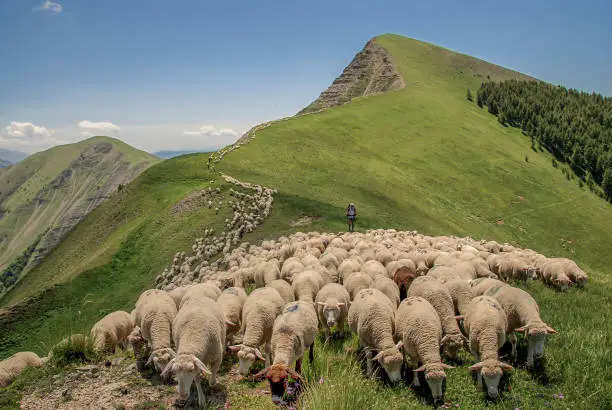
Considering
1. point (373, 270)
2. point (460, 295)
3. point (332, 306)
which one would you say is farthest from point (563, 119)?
point (332, 306)

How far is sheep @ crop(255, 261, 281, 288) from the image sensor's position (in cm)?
1534

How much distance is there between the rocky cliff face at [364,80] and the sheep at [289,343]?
91.2 meters

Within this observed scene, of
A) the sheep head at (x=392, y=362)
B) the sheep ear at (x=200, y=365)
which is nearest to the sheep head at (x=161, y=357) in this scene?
the sheep ear at (x=200, y=365)

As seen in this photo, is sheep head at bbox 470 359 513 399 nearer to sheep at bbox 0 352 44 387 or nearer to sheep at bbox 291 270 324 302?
sheep at bbox 291 270 324 302

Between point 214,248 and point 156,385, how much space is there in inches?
728

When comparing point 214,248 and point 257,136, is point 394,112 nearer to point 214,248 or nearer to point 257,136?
point 257,136

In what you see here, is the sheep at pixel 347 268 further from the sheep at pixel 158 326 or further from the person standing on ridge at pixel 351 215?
the person standing on ridge at pixel 351 215

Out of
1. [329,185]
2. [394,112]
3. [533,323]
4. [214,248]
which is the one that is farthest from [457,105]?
[533,323]

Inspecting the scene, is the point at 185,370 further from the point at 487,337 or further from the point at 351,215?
the point at 351,215

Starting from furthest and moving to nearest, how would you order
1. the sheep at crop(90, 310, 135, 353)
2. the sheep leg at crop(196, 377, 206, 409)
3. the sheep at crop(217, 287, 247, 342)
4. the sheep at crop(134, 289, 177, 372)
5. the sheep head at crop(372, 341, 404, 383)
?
the sheep at crop(90, 310, 135, 353) < the sheep at crop(217, 287, 247, 342) < the sheep at crop(134, 289, 177, 372) < the sheep head at crop(372, 341, 404, 383) < the sheep leg at crop(196, 377, 206, 409)

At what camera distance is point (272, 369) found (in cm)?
730

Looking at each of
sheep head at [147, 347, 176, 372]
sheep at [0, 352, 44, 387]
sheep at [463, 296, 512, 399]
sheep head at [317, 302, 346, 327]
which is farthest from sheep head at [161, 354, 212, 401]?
sheep at [463, 296, 512, 399]

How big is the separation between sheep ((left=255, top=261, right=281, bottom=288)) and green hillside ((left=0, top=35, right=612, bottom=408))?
6.05 m

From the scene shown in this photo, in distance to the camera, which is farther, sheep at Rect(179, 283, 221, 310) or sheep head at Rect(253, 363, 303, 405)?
sheep at Rect(179, 283, 221, 310)
